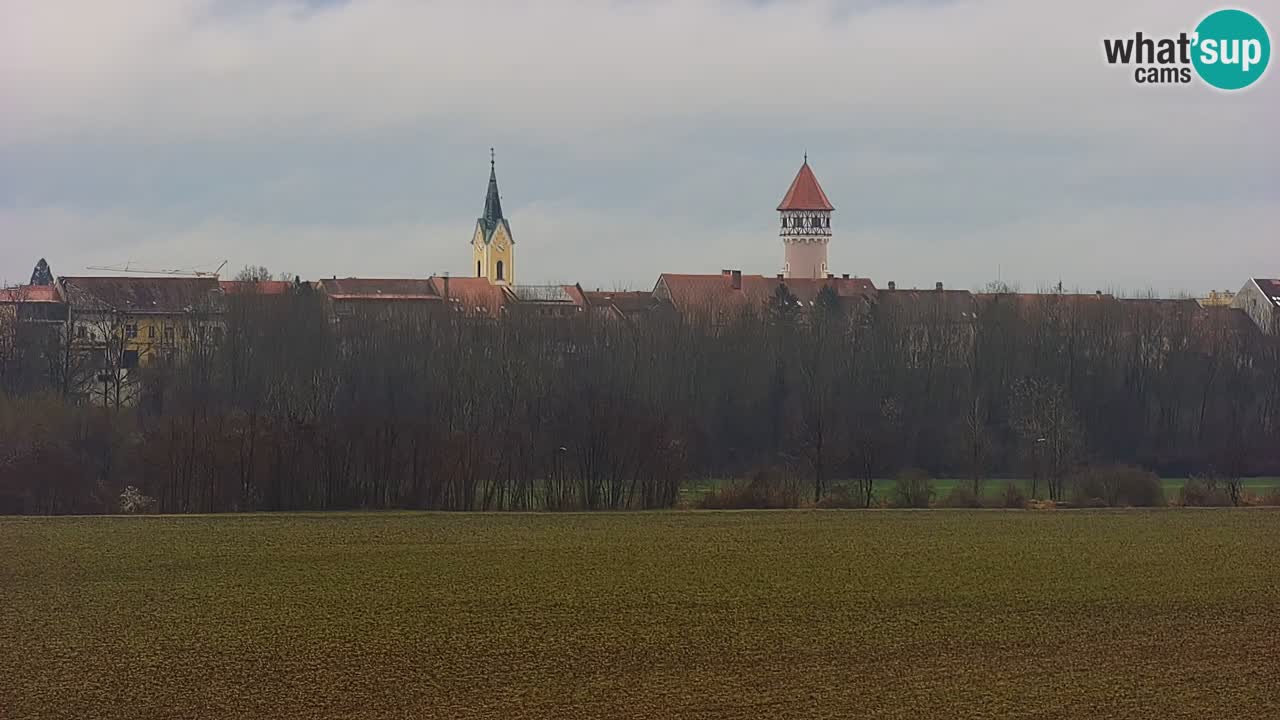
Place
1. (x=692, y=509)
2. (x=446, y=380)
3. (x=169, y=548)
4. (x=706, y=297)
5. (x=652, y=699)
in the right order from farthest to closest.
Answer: (x=706, y=297), (x=446, y=380), (x=692, y=509), (x=169, y=548), (x=652, y=699)

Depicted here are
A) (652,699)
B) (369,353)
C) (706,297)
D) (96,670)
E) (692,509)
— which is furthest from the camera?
(706,297)

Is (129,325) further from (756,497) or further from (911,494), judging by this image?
(911,494)

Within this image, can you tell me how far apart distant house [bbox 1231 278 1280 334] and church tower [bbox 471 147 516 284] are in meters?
56.3

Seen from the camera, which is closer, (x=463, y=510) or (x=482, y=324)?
(x=463, y=510)

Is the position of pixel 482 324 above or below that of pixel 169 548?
above

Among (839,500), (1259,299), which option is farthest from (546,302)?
(839,500)

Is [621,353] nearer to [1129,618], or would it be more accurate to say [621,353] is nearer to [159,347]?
[159,347]

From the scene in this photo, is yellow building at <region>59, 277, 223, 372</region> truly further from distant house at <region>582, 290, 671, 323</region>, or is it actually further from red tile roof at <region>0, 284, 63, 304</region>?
distant house at <region>582, 290, 671, 323</region>

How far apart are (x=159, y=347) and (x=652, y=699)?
68.5m

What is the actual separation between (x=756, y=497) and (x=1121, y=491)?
1095cm

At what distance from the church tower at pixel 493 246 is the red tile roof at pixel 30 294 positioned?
4187 cm

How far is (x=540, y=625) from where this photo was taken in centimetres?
2495

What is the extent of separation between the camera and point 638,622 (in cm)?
2519

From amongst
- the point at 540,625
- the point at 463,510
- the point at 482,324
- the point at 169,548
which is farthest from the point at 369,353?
the point at 540,625
